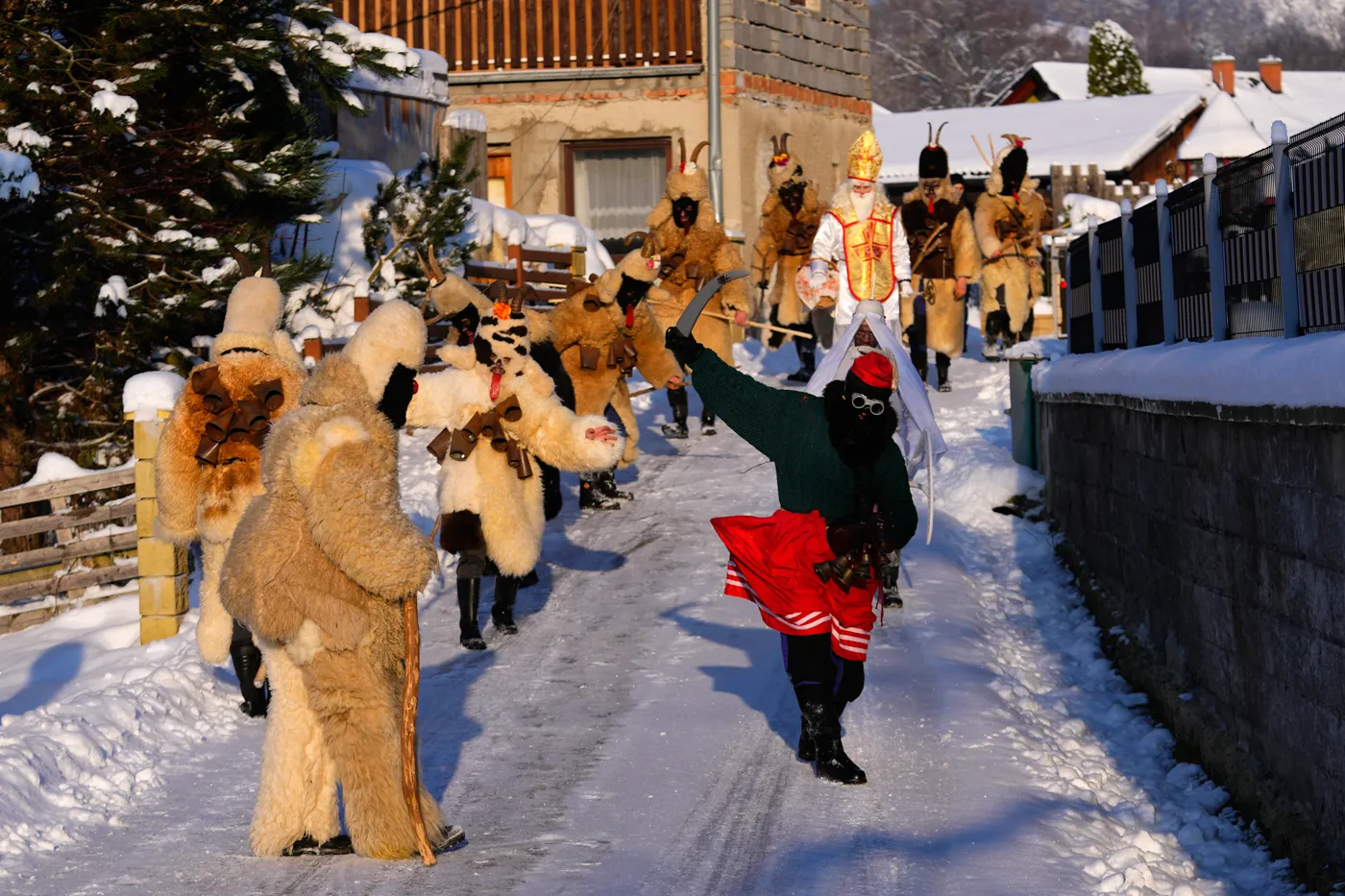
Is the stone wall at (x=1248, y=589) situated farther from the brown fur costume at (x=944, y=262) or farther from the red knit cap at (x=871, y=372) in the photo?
the brown fur costume at (x=944, y=262)

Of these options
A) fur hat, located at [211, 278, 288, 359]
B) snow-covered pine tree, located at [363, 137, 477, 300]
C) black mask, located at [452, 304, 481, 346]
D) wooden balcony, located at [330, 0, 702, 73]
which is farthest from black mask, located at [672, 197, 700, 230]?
wooden balcony, located at [330, 0, 702, 73]

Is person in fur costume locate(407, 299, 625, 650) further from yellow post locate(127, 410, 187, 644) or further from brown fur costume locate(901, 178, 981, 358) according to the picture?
brown fur costume locate(901, 178, 981, 358)

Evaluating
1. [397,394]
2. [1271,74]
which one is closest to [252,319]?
[397,394]

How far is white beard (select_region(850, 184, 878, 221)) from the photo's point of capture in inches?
468

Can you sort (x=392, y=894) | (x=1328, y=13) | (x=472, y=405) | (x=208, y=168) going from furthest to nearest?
1. (x=1328, y=13)
2. (x=208, y=168)
3. (x=472, y=405)
4. (x=392, y=894)

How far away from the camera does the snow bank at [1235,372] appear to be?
18.8 feet

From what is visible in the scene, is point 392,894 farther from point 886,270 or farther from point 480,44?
point 480,44

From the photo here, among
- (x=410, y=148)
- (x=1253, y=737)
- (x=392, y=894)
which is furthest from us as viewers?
(x=410, y=148)

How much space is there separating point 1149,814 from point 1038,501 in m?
6.61

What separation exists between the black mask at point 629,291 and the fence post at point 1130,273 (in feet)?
12.2

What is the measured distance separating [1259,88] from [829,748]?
50.5 metres

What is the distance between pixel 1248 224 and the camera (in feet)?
25.3

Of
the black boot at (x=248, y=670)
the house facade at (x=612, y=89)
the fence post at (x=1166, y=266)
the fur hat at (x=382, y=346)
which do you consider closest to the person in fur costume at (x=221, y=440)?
the black boot at (x=248, y=670)

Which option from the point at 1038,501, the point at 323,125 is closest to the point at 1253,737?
the point at 1038,501
